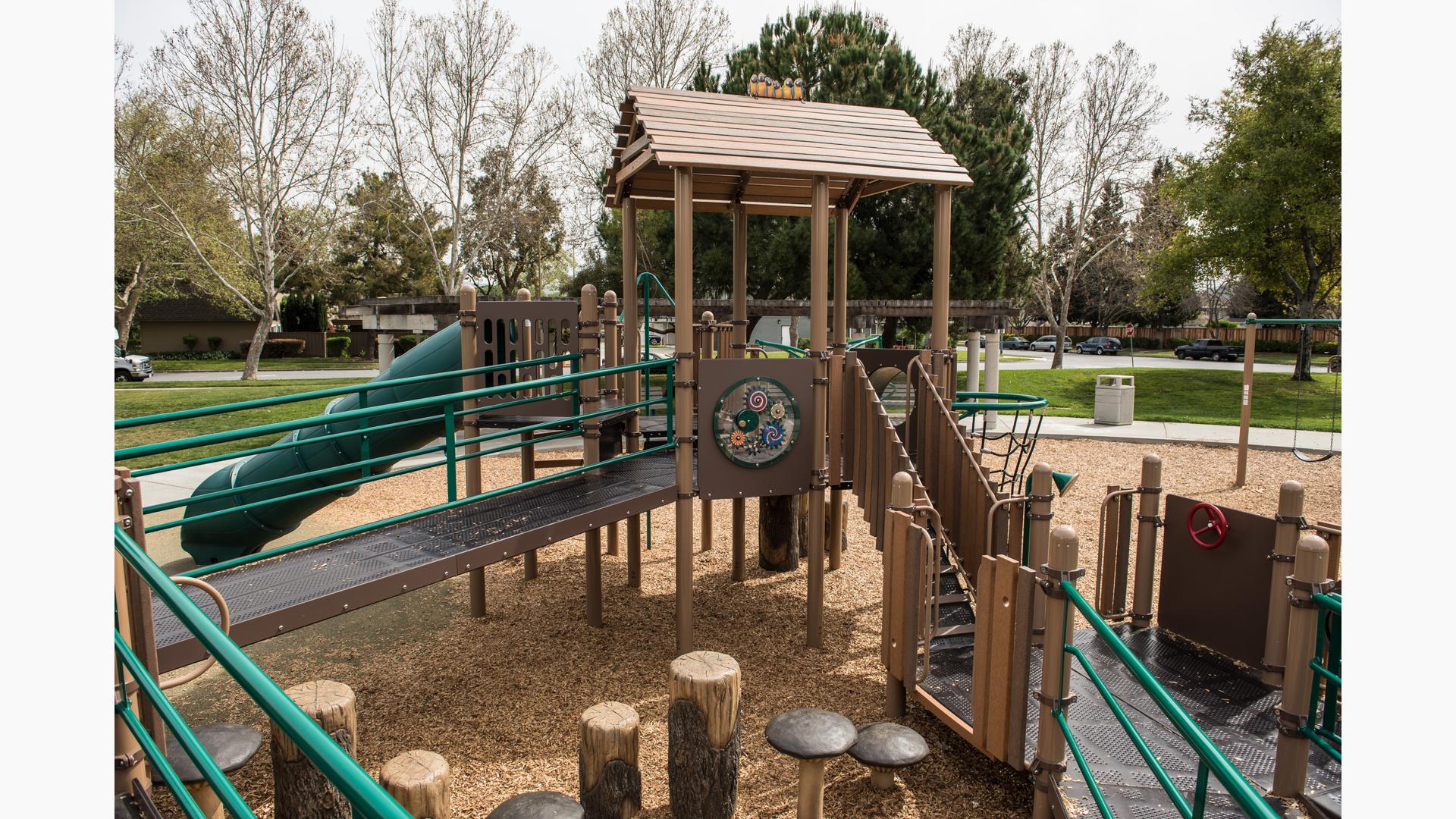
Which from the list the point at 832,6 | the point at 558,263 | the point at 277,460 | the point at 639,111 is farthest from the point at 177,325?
the point at 639,111

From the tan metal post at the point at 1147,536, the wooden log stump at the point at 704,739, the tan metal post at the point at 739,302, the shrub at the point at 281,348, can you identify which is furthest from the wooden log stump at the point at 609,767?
the shrub at the point at 281,348

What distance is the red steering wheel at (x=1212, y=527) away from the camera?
485 centimetres

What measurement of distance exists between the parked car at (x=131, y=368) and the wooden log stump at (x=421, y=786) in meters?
29.4

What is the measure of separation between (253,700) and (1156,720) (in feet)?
13.1

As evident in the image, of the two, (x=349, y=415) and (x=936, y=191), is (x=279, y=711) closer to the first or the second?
(x=349, y=415)

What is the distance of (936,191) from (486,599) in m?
4.96

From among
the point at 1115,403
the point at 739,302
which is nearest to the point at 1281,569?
the point at 739,302

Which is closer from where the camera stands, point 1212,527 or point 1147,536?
point 1212,527

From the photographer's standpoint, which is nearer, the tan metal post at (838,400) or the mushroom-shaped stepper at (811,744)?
the mushroom-shaped stepper at (811,744)

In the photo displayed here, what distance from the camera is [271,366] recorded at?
35.3m

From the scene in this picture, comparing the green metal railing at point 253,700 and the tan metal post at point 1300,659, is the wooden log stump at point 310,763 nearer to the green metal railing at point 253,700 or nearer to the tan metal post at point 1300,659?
the green metal railing at point 253,700

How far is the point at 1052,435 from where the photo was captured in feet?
51.3

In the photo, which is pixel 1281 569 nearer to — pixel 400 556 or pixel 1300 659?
pixel 1300 659

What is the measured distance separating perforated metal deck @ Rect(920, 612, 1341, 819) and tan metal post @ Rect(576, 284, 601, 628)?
270cm
